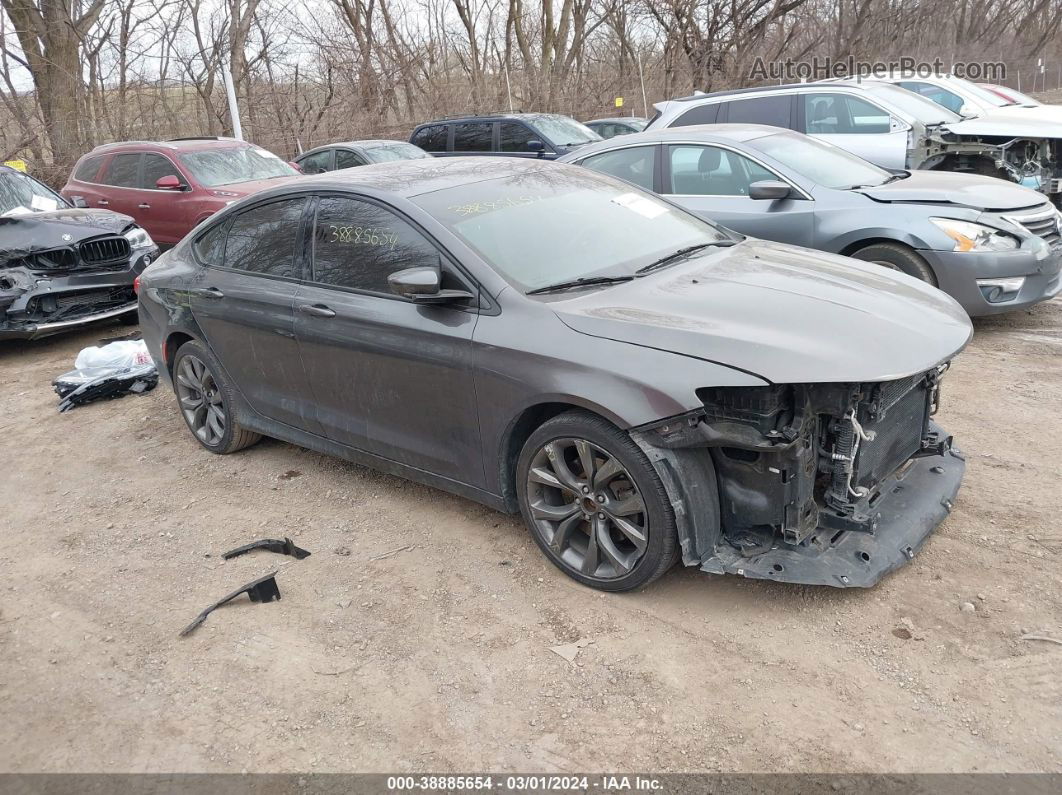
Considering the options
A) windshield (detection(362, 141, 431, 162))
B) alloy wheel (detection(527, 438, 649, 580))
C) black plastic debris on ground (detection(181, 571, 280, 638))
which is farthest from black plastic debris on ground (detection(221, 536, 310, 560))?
windshield (detection(362, 141, 431, 162))

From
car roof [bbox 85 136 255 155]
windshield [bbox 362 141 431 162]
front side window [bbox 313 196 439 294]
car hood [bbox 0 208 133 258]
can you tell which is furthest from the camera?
windshield [bbox 362 141 431 162]

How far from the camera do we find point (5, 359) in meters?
8.08

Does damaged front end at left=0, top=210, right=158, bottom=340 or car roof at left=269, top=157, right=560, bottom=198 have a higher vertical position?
car roof at left=269, top=157, right=560, bottom=198

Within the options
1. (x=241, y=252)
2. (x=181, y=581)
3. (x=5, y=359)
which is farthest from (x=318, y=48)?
(x=181, y=581)

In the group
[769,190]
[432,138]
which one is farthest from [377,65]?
[769,190]

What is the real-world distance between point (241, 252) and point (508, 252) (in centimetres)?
187

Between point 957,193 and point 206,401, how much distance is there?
5.56 m

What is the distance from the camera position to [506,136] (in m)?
13.1

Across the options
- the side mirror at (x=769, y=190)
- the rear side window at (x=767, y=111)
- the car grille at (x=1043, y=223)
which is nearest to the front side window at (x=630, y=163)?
the side mirror at (x=769, y=190)

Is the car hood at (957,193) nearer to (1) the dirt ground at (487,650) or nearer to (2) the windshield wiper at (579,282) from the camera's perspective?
(1) the dirt ground at (487,650)

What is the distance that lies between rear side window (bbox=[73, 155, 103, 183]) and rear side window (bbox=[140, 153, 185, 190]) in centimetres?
110

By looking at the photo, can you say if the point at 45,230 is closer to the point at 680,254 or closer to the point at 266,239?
the point at 266,239

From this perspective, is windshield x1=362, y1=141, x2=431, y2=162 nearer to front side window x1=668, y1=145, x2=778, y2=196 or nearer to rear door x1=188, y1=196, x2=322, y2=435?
front side window x1=668, y1=145, x2=778, y2=196

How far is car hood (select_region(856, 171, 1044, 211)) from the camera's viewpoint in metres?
6.21
